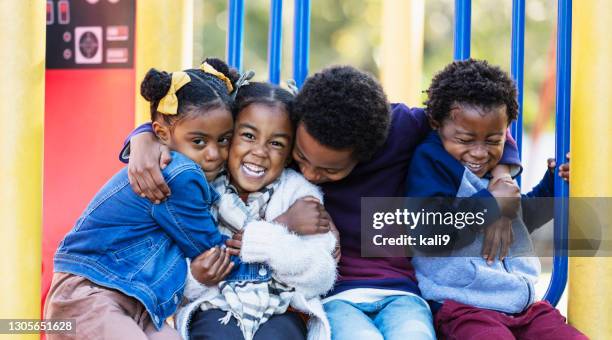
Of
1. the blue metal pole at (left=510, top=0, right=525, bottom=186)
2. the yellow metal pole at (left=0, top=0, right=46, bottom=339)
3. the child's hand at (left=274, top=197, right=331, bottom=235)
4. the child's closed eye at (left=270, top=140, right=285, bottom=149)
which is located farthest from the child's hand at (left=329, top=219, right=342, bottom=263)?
the yellow metal pole at (left=0, top=0, right=46, bottom=339)

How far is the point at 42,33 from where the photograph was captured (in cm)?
222

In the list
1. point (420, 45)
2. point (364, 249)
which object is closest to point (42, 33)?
point (364, 249)

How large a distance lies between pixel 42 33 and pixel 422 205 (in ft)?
4.01

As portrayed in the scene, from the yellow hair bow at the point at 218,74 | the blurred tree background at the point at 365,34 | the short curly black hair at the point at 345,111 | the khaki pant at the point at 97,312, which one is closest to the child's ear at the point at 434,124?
the short curly black hair at the point at 345,111

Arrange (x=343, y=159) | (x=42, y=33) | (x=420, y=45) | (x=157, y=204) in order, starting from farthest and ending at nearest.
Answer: (x=420, y=45) < (x=343, y=159) < (x=157, y=204) < (x=42, y=33)

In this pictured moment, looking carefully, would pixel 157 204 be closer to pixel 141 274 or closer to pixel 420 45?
pixel 141 274

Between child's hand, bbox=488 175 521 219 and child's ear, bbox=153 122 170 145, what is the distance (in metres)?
1.02

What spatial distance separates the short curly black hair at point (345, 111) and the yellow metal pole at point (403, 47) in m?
1.36

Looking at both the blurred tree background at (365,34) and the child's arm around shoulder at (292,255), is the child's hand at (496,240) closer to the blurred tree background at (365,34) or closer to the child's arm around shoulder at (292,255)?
the child's arm around shoulder at (292,255)

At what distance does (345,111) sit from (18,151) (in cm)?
93

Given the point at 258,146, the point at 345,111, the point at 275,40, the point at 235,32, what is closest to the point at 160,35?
the point at 235,32

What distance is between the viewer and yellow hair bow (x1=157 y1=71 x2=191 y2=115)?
246 centimetres

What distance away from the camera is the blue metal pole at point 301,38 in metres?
2.94

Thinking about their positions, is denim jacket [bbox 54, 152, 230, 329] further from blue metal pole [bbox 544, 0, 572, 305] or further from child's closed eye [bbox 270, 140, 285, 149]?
blue metal pole [bbox 544, 0, 572, 305]
